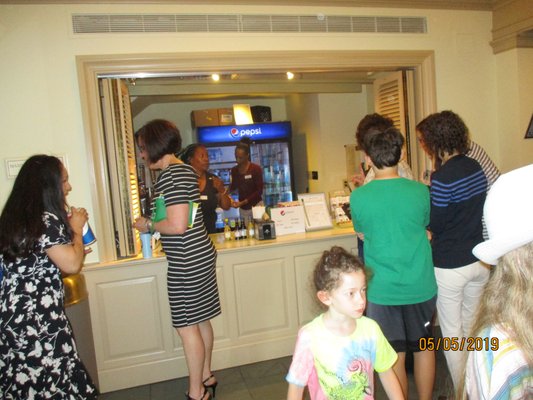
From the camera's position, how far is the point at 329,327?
1451mm

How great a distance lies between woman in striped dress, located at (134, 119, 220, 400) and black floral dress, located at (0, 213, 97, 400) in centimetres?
64

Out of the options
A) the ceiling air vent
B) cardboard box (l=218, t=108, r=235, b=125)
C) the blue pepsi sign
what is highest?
the ceiling air vent

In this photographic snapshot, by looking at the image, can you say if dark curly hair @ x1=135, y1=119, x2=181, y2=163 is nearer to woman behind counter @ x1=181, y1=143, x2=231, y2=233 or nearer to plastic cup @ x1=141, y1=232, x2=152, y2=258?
plastic cup @ x1=141, y1=232, x2=152, y2=258

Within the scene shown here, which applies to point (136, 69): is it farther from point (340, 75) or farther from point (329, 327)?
point (340, 75)

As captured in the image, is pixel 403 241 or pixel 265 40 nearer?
pixel 403 241

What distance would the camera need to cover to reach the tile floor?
2.66m

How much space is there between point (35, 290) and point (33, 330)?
0.16 meters

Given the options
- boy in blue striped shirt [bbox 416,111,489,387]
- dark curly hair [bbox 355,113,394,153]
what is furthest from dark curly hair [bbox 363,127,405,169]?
dark curly hair [bbox 355,113,394,153]

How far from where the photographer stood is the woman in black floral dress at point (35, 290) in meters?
1.73

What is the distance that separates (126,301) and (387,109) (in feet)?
8.92

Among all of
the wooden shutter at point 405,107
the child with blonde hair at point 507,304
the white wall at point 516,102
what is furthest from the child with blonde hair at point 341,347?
the white wall at point 516,102

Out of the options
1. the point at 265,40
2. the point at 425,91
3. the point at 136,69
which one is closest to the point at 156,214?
the point at 136,69

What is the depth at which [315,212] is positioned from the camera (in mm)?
3512

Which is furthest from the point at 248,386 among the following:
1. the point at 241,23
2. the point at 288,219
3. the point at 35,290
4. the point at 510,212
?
the point at 241,23
